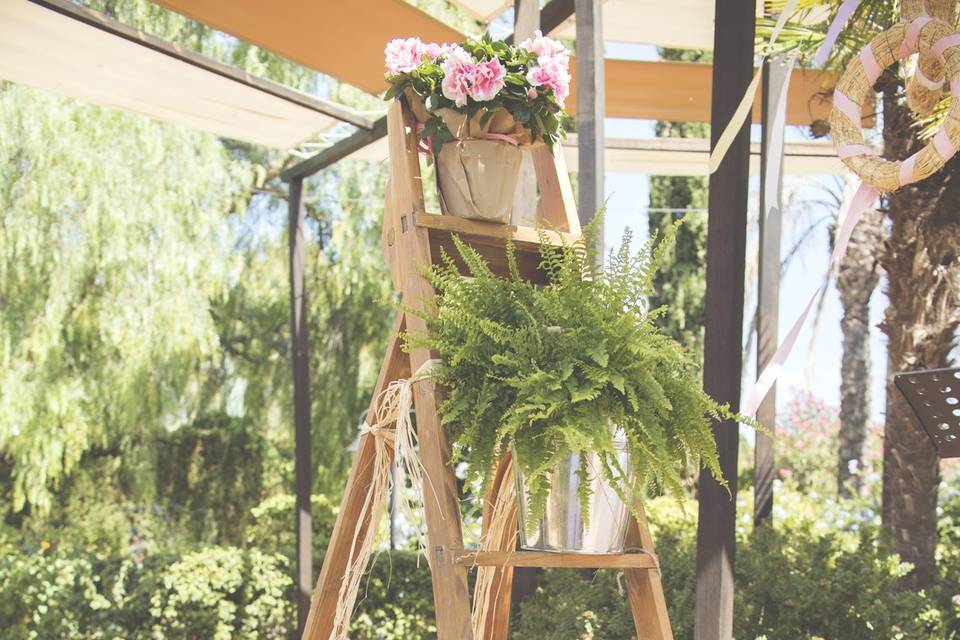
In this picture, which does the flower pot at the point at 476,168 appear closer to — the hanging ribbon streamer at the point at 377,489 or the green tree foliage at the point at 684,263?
the hanging ribbon streamer at the point at 377,489

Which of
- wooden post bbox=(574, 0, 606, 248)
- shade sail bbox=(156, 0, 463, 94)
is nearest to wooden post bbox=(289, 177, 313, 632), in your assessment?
shade sail bbox=(156, 0, 463, 94)

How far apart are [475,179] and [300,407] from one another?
387cm

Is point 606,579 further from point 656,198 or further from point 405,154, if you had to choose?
point 656,198

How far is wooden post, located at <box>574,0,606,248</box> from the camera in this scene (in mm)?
2557

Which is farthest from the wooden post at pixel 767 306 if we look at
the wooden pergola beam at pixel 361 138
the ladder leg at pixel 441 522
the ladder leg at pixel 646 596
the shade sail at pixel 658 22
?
the ladder leg at pixel 441 522

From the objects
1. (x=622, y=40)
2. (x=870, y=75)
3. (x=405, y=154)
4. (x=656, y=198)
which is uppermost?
(x=656, y=198)

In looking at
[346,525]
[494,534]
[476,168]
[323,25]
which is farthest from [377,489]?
[323,25]

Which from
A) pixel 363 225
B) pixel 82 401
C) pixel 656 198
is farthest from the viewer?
pixel 656 198

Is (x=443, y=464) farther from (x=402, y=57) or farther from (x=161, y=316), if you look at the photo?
(x=161, y=316)

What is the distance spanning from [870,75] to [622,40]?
105 inches

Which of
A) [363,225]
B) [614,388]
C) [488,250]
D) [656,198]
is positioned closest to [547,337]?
[614,388]

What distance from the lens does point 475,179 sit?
66.7 inches

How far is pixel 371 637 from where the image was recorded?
5.07 metres

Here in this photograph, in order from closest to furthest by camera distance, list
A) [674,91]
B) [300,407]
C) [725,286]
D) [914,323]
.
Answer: [725,286] → [914,323] → [674,91] → [300,407]
